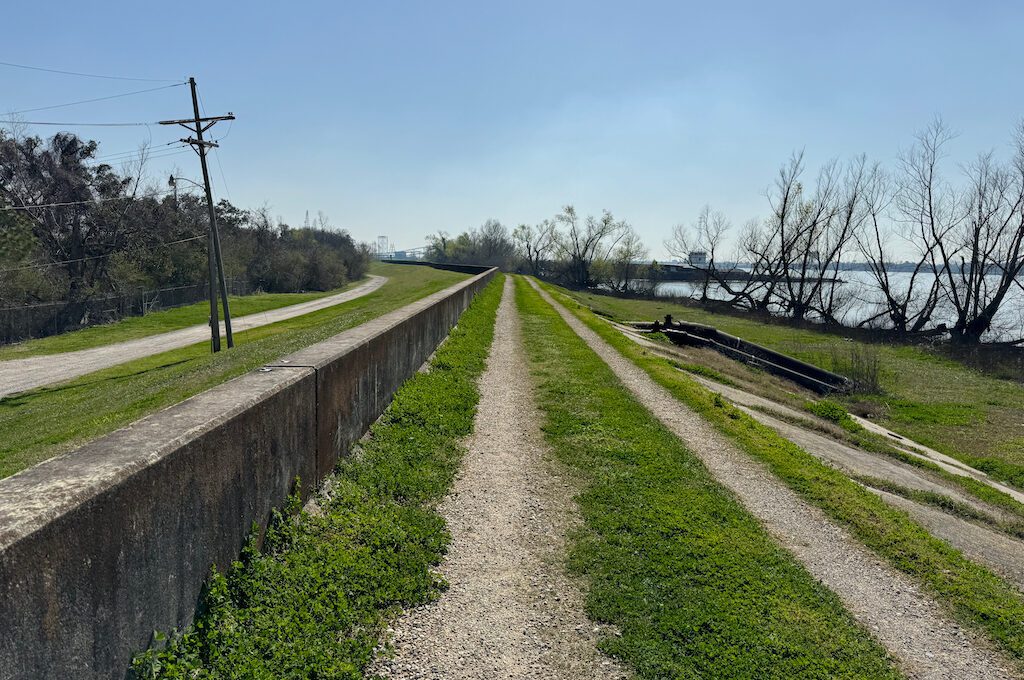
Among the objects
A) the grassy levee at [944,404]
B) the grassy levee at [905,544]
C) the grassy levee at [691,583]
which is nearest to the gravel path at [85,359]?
the grassy levee at [691,583]

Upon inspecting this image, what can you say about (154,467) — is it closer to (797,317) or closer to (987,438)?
(987,438)

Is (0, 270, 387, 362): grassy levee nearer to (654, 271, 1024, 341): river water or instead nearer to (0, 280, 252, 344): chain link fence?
(0, 280, 252, 344): chain link fence

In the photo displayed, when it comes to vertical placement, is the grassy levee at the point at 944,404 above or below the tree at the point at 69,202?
below

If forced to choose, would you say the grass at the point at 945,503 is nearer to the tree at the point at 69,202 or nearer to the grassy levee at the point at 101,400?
the grassy levee at the point at 101,400

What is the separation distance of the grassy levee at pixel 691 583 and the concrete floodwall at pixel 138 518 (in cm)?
256

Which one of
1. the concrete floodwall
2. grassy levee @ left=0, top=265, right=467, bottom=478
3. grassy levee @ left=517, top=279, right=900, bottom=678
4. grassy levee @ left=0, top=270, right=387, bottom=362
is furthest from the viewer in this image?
grassy levee @ left=0, top=270, right=387, bottom=362

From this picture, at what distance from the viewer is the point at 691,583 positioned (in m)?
4.45

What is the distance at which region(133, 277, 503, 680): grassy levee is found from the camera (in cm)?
311

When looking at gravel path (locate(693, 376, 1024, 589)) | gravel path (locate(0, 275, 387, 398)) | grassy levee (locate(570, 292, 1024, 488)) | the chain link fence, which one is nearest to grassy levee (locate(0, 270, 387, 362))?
the chain link fence

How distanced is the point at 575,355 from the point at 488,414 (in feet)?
20.5

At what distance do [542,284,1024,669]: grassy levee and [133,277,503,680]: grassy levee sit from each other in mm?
4202

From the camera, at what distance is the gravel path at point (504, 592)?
3.56 m

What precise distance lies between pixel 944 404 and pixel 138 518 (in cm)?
2345

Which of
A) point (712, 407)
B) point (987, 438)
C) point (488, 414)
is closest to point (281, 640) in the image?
point (488, 414)
